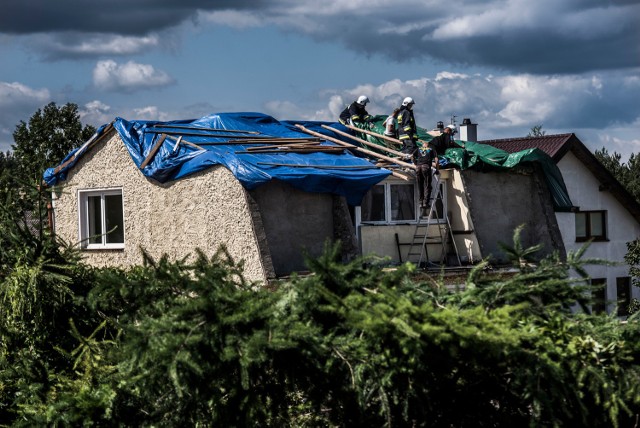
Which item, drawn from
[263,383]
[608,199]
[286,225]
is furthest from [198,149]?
[608,199]

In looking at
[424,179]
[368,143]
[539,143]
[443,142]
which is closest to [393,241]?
[424,179]

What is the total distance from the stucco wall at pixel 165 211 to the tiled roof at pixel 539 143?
18.2 m

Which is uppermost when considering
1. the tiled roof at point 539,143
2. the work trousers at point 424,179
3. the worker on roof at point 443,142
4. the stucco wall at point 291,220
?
the tiled roof at point 539,143

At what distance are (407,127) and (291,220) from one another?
10.9ft

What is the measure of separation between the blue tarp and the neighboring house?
16.8m

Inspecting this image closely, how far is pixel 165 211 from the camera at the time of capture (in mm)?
19109

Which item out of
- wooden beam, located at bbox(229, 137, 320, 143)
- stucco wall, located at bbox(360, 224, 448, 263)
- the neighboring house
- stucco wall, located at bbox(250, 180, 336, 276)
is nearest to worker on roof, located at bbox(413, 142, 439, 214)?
stucco wall, located at bbox(360, 224, 448, 263)

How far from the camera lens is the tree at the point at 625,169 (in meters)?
45.7

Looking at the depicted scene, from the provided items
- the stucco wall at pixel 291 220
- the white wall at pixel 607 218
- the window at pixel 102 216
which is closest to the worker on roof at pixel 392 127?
the stucco wall at pixel 291 220

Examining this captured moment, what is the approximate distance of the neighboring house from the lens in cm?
3556

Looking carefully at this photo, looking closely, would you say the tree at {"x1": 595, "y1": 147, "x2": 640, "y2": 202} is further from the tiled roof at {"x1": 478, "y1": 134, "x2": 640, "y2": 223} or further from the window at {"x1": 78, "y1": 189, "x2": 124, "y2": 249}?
the window at {"x1": 78, "y1": 189, "x2": 124, "y2": 249}

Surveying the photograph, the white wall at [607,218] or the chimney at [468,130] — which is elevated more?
the chimney at [468,130]

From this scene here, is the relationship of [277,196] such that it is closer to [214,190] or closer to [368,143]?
[214,190]

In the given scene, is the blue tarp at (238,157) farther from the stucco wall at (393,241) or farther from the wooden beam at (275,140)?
the stucco wall at (393,241)
